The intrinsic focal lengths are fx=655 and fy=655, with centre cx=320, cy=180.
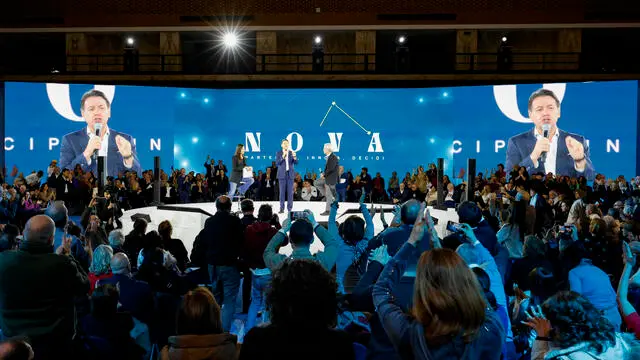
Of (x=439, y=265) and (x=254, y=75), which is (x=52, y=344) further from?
(x=254, y=75)

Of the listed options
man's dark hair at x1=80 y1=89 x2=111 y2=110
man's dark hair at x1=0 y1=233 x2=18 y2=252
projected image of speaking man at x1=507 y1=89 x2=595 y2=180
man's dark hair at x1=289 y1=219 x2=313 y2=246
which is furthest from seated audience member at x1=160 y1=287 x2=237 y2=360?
man's dark hair at x1=80 y1=89 x2=111 y2=110

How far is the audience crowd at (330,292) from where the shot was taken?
229 centimetres

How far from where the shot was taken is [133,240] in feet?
19.8

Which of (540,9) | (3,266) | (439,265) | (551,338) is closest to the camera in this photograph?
(439,265)

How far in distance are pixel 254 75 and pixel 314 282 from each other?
18908 millimetres

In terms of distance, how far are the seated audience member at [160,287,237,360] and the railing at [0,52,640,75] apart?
59.5 feet

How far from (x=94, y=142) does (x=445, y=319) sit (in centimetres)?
1911

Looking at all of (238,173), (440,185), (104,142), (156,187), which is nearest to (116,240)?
(238,173)

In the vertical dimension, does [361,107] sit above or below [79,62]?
below

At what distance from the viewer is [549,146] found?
19.0 m

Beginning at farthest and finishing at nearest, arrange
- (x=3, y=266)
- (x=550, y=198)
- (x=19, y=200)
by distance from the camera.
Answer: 1. (x=550, y=198)
2. (x=19, y=200)
3. (x=3, y=266)

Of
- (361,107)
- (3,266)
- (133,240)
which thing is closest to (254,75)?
(361,107)

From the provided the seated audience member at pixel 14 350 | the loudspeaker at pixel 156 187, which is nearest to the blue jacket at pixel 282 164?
the loudspeaker at pixel 156 187

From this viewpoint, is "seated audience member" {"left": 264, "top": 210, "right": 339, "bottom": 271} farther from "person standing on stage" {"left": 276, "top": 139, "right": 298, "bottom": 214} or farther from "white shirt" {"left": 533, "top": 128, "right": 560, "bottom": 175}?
"white shirt" {"left": 533, "top": 128, "right": 560, "bottom": 175}
